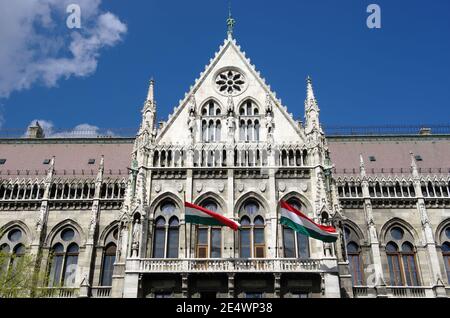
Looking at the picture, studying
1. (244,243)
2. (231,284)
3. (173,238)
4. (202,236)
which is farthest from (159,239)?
(231,284)

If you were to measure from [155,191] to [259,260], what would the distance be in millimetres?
8205

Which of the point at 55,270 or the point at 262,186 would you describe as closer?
the point at 262,186

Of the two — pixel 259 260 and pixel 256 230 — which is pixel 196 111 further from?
pixel 259 260

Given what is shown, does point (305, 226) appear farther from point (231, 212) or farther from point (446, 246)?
point (446, 246)

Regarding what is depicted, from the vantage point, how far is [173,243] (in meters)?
32.3

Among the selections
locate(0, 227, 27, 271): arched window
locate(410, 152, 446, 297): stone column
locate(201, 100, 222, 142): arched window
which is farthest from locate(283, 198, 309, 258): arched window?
locate(0, 227, 27, 271): arched window

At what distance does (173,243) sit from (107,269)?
618 centimetres

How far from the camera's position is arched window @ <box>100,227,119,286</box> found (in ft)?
115

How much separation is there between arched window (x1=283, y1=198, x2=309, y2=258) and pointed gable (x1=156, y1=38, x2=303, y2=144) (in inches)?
261

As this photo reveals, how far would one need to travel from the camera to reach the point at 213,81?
3803 centimetres

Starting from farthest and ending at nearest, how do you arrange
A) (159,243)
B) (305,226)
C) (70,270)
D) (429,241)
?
1. (70,270)
2. (429,241)
3. (159,243)
4. (305,226)

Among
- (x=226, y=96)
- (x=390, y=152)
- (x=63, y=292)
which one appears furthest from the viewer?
(x=390, y=152)

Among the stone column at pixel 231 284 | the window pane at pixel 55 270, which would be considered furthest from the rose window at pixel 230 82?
the window pane at pixel 55 270
